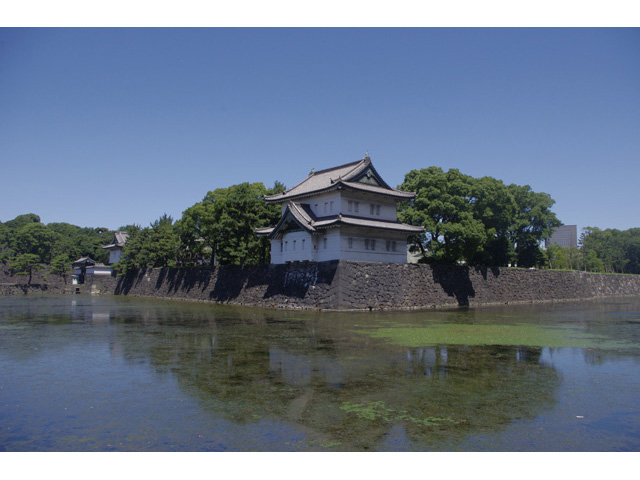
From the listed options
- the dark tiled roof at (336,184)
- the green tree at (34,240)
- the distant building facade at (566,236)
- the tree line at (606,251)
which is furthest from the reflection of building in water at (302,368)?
the distant building facade at (566,236)

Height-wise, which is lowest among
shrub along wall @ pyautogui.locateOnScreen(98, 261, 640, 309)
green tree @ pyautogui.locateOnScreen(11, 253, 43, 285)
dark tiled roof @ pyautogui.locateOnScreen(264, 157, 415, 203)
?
shrub along wall @ pyautogui.locateOnScreen(98, 261, 640, 309)

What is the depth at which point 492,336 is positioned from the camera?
1606 centimetres

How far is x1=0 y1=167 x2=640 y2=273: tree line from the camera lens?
119 ft

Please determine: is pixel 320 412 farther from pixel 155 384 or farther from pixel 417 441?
pixel 155 384

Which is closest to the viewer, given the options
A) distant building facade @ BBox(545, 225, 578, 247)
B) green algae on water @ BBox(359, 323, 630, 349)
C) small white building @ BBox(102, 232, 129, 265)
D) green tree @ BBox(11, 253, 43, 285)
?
green algae on water @ BBox(359, 323, 630, 349)

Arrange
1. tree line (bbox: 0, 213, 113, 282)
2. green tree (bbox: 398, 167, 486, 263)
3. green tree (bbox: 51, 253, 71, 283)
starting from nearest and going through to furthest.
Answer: green tree (bbox: 398, 167, 486, 263) < tree line (bbox: 0, 213, 113, 282) < green tree (bbox: 51, 253, 71, 283)

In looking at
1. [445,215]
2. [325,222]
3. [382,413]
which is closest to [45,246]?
[325,222]

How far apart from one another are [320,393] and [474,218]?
118ft

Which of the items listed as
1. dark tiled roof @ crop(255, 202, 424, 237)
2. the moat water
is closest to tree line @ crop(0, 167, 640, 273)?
dark tiled roof @ crop(255, 202, 424, 237)

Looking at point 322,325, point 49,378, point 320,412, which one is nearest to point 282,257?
point 322,325

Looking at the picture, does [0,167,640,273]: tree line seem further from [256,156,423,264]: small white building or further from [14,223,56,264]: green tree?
[256,156,423,264]: small white building

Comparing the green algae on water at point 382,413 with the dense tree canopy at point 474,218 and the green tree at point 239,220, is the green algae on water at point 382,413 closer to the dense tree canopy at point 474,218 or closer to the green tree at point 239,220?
the dense tree canopy at point 474,218

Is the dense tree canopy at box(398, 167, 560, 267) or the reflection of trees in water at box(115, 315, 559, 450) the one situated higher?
the dense tree canopy at box(398, 167, 560, 267)

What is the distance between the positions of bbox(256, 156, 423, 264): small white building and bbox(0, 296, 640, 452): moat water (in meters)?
15.6
